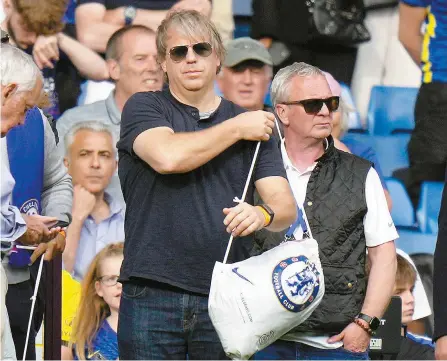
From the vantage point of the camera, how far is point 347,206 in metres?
4.55

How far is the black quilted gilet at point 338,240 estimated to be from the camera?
4492 mm

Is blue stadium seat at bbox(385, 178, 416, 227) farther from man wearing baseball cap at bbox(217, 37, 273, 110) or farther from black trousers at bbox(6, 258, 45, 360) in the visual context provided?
black trousers at bbox(6, 258, 45, 360)

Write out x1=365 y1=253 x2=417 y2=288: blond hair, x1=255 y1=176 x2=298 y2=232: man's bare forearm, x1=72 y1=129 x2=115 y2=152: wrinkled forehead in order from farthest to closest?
x1=72 y1=129 x2=115 y2=152: wrinkled forehead, x1=365 y1=253 x2=417 y2=288: blond hair, x1=255 y1=176 x2=298 y2=232: man's bare forearm

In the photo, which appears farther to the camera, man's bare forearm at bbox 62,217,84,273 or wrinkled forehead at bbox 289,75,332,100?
man's bare forearm at bbox 62,217,84,273

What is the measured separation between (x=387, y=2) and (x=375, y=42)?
0.28 metres

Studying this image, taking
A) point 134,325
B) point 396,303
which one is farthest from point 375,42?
point 134,325

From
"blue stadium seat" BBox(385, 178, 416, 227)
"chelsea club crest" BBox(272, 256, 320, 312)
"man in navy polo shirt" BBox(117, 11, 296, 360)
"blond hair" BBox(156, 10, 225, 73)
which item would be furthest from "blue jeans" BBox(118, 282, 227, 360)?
"blue stadium seat" BBox(385, 178, 416, 227)

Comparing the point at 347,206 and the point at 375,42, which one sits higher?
the point at 375,42

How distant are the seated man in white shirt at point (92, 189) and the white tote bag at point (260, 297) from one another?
2312 millimetres

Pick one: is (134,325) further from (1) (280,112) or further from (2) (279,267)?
(1) (280,112)

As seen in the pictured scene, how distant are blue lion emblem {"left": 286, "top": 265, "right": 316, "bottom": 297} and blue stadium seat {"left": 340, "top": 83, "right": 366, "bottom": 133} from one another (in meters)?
3.38

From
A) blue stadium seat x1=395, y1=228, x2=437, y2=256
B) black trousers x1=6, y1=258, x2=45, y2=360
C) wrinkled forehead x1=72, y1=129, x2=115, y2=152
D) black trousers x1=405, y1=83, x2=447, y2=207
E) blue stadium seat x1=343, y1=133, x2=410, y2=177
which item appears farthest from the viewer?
blue stadium seat x1=343, y1=133, x2=410, y2=177

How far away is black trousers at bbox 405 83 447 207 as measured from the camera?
22.9 feet

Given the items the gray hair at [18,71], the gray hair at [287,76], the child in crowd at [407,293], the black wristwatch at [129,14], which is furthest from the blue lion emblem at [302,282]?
the black wristwatch at [129,14]
